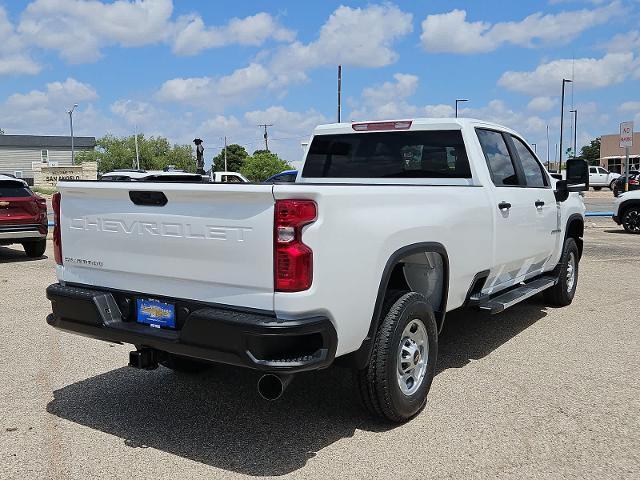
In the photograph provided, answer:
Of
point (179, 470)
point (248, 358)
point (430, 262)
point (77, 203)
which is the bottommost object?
point (179, 470)

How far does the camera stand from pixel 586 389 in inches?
189

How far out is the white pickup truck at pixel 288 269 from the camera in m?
3.35

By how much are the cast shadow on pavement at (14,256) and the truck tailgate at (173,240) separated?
8.49 meters

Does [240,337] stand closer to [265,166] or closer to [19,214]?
[19,214]

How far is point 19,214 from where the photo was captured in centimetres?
1150

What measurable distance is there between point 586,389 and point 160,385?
318 centimetres

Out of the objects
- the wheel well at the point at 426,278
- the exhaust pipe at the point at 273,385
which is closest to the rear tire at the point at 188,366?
the exhaust pipe at the point at 273,385

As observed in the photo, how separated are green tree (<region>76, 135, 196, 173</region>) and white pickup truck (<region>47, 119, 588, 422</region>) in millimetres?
95769

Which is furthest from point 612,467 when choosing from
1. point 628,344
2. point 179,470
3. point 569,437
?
point 628,344

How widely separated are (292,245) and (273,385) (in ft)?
2.62

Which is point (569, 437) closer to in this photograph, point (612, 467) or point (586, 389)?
point (612, 467)

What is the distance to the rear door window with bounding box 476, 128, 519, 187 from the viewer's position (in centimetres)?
559

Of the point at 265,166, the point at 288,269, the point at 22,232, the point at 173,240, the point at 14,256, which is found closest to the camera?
the point at 288,269

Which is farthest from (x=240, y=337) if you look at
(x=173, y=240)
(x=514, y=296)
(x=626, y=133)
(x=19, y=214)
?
(x=626, y=133)
